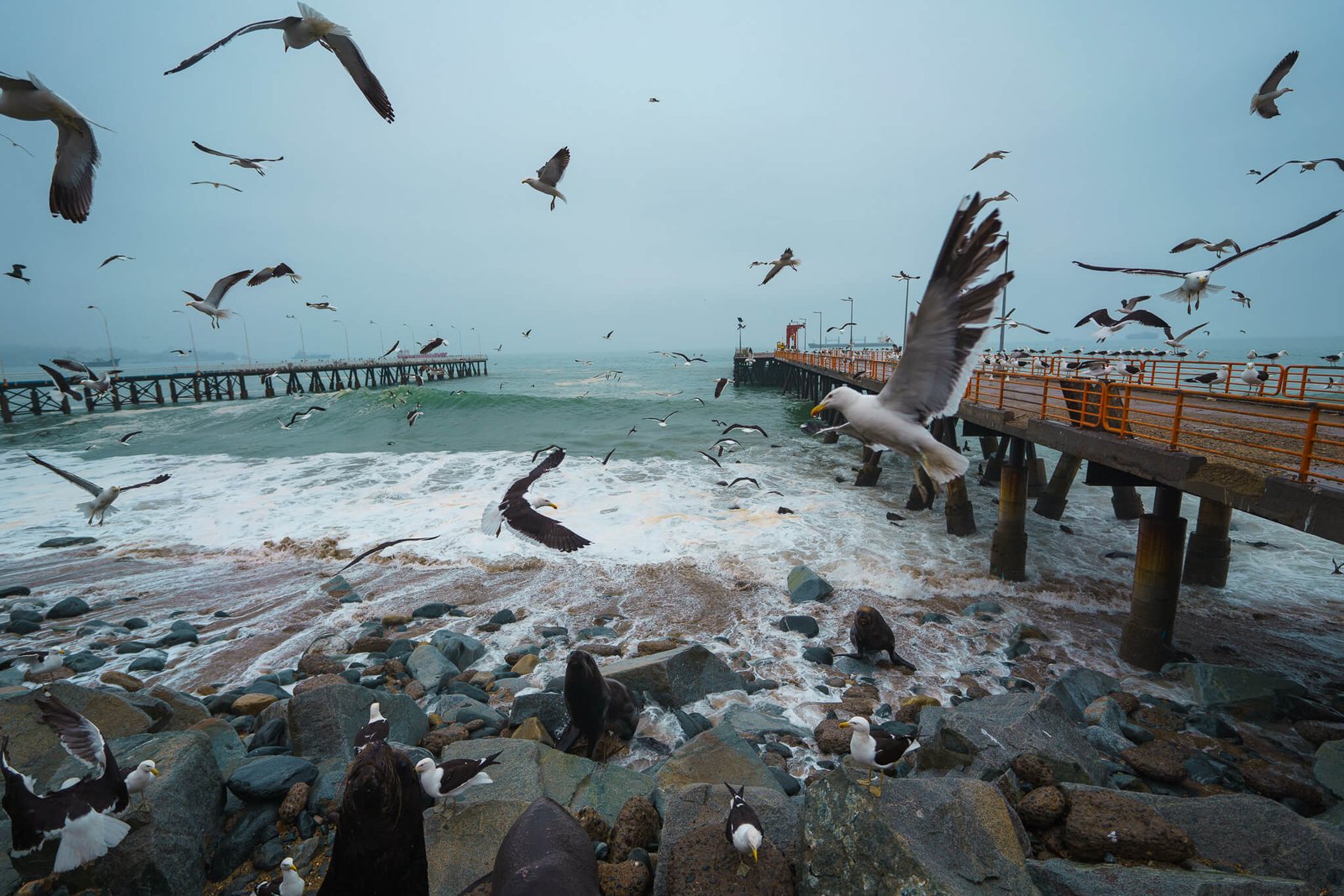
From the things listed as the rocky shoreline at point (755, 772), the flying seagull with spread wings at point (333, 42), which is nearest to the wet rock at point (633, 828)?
the rocky shoreline at point (755, 772)

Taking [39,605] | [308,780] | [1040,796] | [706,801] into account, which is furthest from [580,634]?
[39,605]

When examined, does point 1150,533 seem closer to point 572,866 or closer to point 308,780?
point 572,866

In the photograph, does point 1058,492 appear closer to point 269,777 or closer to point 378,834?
point 378,834

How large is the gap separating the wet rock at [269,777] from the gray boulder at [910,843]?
11.6 feet

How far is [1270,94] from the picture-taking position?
29.4 ft

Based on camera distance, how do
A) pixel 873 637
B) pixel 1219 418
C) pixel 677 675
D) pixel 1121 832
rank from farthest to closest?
pixel 1219 418, pixel 873 637, pixel 677 675, pixel 1121 832

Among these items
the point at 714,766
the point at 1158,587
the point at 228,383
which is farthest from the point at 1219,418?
the point at 228,383

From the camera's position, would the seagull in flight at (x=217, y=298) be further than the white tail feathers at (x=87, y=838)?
Yes

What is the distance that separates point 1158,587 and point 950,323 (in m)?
6.48

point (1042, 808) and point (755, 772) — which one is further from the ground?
point (1042, 808)

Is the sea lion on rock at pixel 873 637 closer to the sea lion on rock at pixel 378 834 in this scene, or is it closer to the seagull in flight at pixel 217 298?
the sea lion on rock at pixel 378 834

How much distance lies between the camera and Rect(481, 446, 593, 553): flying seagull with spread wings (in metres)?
5.89

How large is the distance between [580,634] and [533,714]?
8.72 ft

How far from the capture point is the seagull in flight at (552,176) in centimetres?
865
